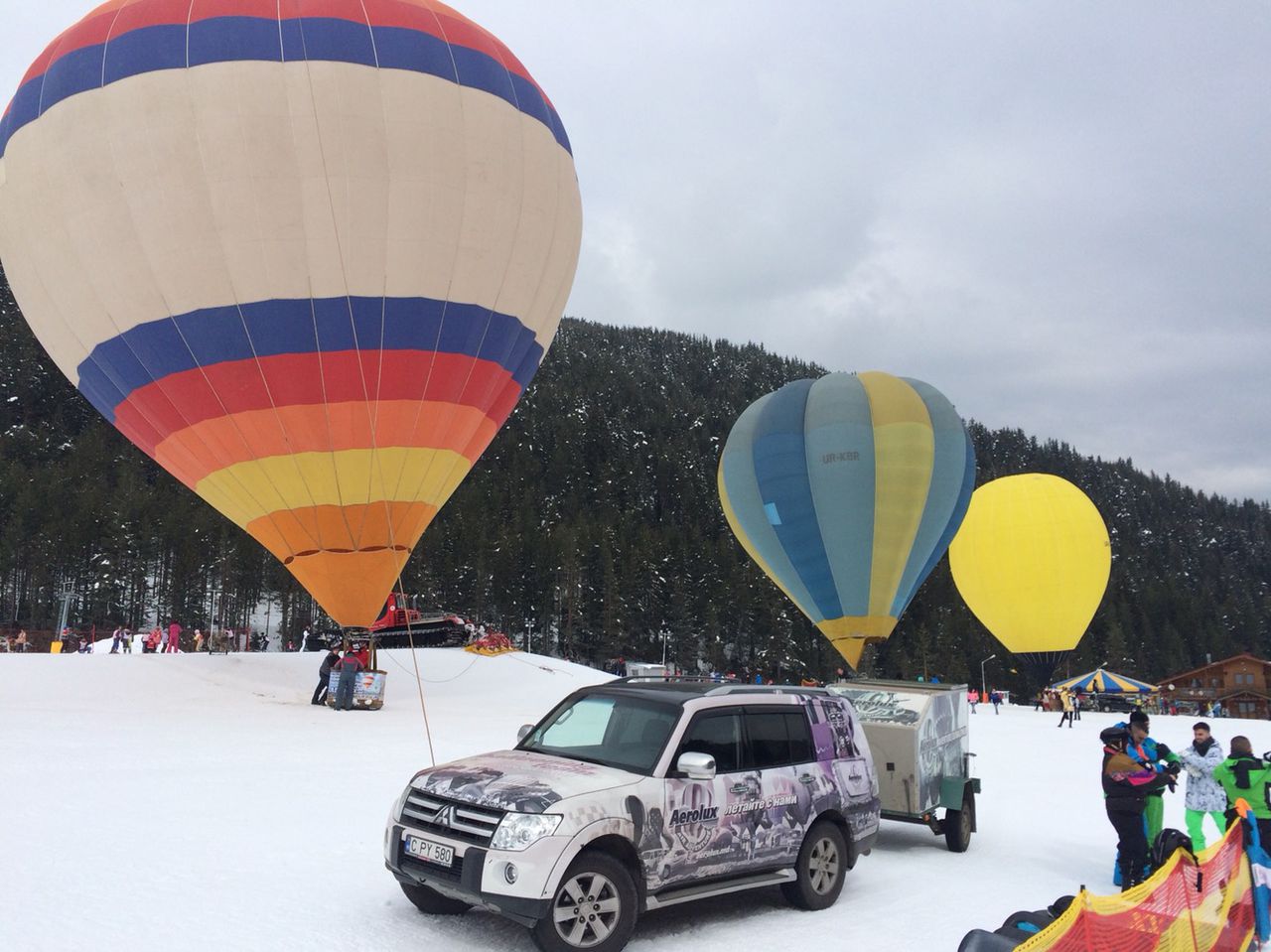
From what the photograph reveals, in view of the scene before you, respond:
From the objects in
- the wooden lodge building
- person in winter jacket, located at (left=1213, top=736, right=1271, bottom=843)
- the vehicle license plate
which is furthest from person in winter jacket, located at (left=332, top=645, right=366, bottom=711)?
the wooden lodge building

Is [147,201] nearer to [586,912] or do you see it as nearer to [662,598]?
[586,912]

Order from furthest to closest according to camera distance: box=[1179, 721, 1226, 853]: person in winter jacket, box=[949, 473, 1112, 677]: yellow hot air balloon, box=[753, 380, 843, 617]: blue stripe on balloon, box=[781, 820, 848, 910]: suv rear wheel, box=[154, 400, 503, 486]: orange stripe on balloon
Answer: box=[949, 473, 1112, 677]: yellow hot air balloon, box=[753, 380, 843, 617]: blue stripe on balloon, box=[154, 400, 503, 486]: orange stripe on balloon, box=[1179, 721, 1226, 853]: person in winter jacket, box=[781, 820, 848, 910]: suv rear wheel

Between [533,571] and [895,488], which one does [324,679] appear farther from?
[533,571]

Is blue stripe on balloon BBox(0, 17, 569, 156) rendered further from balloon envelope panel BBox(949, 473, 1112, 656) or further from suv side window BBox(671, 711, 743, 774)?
balloon envelope panel BBox(949, 473, 1112, 656)

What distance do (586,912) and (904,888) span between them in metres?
3.58

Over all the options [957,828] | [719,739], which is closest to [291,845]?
[719,739]

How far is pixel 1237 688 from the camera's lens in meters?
71.1

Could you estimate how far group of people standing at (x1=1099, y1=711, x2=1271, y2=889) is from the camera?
780 centimetres

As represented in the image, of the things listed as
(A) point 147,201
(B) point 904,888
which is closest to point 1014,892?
(B) point 904,888

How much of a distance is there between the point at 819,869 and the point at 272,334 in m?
12.1

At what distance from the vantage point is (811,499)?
2561 cm

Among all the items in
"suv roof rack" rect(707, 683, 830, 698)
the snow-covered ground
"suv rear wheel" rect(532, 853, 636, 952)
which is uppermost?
Result: "suv roof rack" rect(707, 683, 830, 698)

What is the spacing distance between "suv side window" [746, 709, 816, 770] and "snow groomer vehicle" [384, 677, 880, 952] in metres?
0.01

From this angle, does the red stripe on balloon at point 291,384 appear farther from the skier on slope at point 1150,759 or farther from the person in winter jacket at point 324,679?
the skier on slope at point 1150,759
